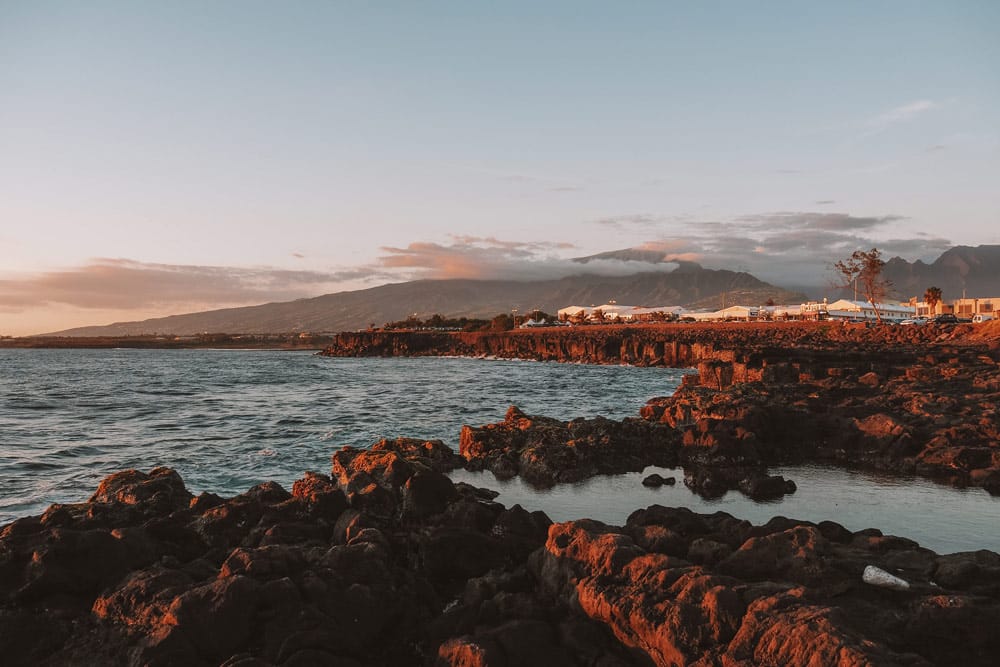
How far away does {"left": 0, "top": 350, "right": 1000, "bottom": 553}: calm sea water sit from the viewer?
12789mm

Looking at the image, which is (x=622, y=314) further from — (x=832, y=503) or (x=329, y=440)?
(x=832, y=503)

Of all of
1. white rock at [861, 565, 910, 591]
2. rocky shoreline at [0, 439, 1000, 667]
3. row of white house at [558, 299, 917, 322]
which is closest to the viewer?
rocky shoreline at [0, 439, 1000, 667]

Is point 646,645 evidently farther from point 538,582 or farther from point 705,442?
point 705,442

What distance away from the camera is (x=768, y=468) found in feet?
54.2

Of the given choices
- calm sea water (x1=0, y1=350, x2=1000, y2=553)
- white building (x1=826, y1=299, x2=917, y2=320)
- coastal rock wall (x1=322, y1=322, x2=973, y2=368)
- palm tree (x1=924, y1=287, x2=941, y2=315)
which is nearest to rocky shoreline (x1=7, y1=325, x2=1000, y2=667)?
calm sea water (x1=0, y1=350, x2=1000, y2=553)

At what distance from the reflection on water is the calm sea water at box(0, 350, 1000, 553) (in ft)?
0.13

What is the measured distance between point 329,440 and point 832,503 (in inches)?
662

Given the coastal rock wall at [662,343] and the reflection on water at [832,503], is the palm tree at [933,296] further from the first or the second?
the reflection on water at [832,503]

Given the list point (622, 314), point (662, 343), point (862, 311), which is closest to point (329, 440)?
point (662, 343)

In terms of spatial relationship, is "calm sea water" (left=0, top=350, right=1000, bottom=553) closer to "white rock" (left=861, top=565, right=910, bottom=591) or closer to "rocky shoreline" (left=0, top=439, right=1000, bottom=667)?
"rocky shoreline" (left=0, top=439, right=1000, bottom=667)

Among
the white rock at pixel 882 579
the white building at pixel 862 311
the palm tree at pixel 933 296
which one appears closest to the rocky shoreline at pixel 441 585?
the white rock at pixel 882 579

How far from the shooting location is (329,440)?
2339 centimetres

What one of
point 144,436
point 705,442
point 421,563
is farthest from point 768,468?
point 144,436

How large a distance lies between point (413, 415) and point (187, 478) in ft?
45.0
